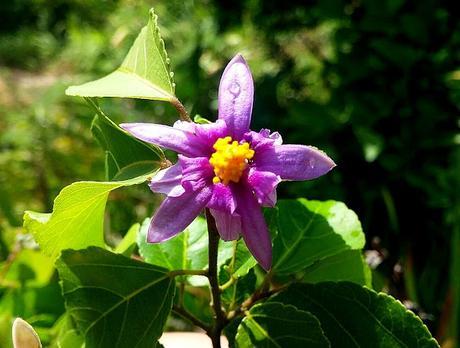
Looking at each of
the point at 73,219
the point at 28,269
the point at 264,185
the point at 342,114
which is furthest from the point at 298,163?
the point at 342,114

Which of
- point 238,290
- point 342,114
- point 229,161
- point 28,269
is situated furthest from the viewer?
point 342,114

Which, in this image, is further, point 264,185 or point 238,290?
point 238,290

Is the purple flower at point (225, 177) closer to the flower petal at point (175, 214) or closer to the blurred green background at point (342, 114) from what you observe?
the flower petal at point (175, 214)

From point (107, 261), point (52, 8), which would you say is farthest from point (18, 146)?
point (107, 261)

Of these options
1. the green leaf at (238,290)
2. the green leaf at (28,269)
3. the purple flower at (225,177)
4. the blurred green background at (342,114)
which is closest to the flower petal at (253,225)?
the purple flower at (225,177)

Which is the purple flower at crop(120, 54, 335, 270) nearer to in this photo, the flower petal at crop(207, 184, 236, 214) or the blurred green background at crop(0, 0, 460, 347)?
the flower petal at crop(207, 184, 236, 214)

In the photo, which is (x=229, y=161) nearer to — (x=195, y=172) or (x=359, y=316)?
(x=195, y=172)
